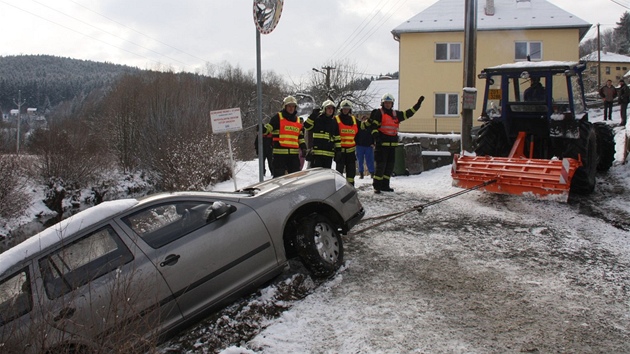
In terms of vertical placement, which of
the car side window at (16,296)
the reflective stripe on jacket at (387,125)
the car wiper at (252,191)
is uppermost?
the reflective stripe on jacket at (387,125)

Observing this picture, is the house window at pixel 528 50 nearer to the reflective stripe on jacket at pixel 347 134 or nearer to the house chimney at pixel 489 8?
the house chimney at pixel 489 8

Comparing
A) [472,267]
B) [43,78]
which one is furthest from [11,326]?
[43,78]

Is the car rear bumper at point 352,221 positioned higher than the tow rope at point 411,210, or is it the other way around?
the car rear bumper at point 352,221

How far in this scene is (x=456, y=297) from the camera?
509 centimetres

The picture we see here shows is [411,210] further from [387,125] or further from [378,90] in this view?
[378,90]

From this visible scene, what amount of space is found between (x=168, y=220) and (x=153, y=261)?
483mm

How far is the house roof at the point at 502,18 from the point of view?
26578 mm

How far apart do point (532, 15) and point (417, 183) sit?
1993cm

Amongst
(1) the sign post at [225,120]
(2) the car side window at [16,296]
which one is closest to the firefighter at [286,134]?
(1) the sign post at [225,120]

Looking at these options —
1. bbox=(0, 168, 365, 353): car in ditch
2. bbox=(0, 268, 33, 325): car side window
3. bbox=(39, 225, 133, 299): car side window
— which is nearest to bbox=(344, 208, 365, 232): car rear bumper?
bbox=(0, 168, 365, 353): car in ditch

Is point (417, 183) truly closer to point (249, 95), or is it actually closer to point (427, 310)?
point (427, 310)

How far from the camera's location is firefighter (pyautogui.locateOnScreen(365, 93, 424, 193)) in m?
9.80

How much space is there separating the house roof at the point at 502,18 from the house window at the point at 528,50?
3.07ft

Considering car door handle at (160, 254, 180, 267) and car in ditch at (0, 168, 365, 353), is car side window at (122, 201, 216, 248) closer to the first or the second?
car in ditch at (0, 168, 365, 353)
